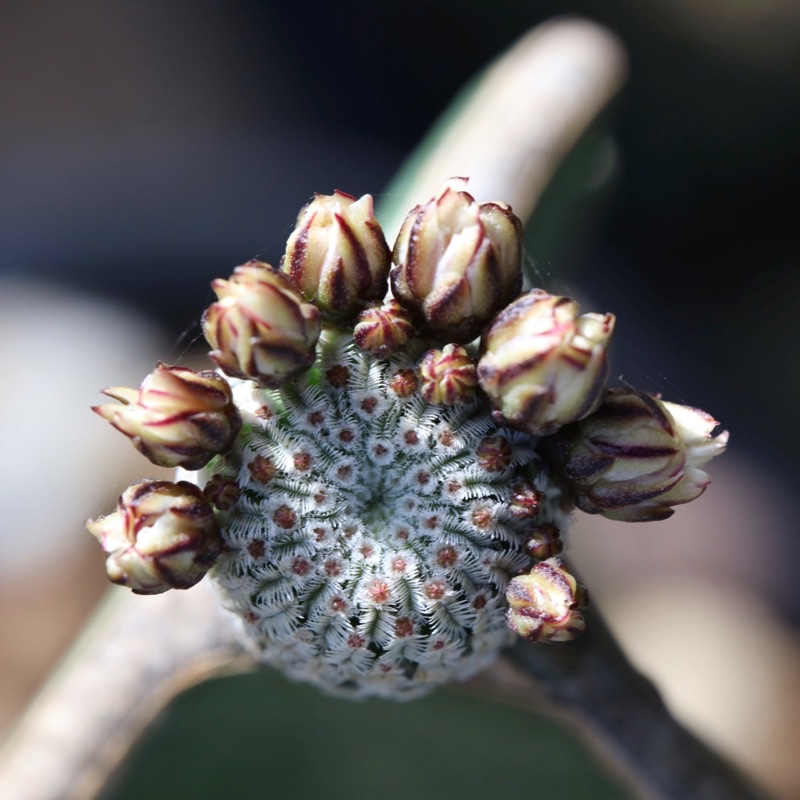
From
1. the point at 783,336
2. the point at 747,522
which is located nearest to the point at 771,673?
the point at 747,522

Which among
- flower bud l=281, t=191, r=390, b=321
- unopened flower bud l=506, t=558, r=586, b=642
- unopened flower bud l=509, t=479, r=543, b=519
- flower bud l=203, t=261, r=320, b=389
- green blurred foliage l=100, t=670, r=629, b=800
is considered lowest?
green blurred foliage l=100, t=670, r=629, b=800

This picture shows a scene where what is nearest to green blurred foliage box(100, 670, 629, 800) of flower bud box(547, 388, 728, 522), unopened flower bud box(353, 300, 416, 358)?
flower bud box(547, 388, 728, 522)

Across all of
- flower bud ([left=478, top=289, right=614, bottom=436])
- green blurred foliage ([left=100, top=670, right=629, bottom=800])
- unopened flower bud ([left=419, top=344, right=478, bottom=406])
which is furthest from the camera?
green blurred foliage ([left=100, top=670, right=629, bottom=800])

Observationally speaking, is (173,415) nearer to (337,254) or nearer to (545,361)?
(337,254)

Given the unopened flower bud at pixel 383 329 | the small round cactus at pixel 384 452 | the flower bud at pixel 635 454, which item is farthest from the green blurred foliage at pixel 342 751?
the unopened flower bud at pixel 383 329

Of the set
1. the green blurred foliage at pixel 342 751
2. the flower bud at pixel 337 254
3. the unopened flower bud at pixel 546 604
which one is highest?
the flower bud at pixel 337 254

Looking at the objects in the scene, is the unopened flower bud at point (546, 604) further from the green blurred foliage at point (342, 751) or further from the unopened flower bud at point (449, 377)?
the green blurred foliage at point (342, 751)

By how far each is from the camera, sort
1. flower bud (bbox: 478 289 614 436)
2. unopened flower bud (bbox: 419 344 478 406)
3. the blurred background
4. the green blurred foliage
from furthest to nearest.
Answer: the blurred background → the green blurred foliage → unopened flower bud (bbox: 419 344 478 406) → flower bud (bbox: 478 289 614 436)

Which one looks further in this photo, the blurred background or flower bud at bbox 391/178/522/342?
the blurred background

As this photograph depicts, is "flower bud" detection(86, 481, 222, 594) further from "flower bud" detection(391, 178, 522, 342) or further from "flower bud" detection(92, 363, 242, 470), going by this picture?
"flower bud" detection(391, 178, 522, 342)
